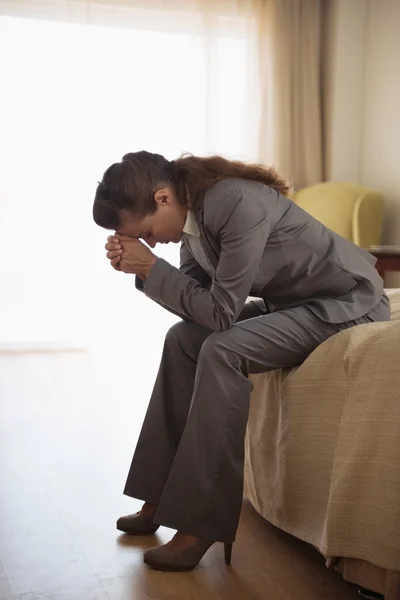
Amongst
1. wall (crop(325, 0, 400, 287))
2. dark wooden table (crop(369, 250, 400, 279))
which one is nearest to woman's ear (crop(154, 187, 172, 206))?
dark wooden table (crop(369, 250, 400, 279))

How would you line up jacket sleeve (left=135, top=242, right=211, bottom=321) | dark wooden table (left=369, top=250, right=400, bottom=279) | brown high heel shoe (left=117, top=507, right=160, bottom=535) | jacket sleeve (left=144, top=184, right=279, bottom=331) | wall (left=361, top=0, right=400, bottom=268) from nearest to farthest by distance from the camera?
jacket sleeve (left=144, top=184, right=279, bottom=331), brown high heel shoe (left=117, top=507, right=160, bottom=535), jacket sleeve (left=135, top=242, right=211, bottom=321), dark wooden table (left=369, top=250, right=400, bottom=279), wall (left=361, top=0, right=400, bottom=268)

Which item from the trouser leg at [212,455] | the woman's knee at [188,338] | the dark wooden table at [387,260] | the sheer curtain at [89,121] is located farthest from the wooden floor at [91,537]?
the sheer curtain at [89,121]

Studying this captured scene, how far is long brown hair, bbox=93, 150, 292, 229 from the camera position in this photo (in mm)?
1942

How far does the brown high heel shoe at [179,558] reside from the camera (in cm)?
185

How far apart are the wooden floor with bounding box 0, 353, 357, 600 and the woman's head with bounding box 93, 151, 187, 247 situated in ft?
2.49

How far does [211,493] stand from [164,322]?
3.72 m

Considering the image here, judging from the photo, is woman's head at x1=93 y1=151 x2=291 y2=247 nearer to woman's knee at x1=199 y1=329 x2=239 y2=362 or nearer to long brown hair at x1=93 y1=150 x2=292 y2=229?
long brown hair at x1=93 y1=150 x2=292 y2=229

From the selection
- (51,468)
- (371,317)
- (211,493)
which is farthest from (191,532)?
(51,468)

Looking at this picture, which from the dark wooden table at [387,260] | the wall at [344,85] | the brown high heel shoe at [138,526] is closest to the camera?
the brown high heel shoe at [138,526]

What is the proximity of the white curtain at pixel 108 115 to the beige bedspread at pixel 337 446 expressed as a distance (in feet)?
10.7

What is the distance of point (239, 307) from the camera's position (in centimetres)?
189

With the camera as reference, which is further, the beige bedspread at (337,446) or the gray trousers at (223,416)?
the gray trousers at (223,416)

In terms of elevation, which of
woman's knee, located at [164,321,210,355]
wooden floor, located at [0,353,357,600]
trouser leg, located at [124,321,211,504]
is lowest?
wooden floor, located at [0,353,357,600]

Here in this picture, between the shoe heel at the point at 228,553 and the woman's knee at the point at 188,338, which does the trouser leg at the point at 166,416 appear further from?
the shoe heel at the point at 228,553
